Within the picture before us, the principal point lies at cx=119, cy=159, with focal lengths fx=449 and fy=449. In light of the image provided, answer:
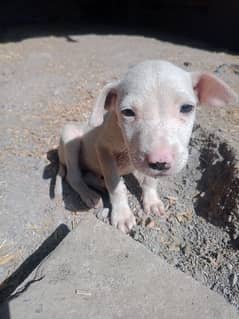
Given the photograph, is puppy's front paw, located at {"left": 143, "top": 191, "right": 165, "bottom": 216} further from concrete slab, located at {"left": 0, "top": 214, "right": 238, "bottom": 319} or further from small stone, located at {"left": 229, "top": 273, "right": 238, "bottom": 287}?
small stone, located at {"left": 229, "top": 273, "right": 238, "bottom": 287}

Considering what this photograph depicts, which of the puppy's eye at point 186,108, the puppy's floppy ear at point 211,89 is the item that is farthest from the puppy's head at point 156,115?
the puppy's floppy ear at point 211,89

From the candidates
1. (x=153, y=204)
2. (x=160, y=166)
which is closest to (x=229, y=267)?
(x=153, y=204)

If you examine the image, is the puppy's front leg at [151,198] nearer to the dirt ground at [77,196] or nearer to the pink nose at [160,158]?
the dirt ground at [77,196]

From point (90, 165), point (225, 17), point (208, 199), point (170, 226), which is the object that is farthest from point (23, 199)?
point (225, 17)

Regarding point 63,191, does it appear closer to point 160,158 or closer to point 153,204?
point 153,204

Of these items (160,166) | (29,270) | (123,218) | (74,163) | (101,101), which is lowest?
(29,270)

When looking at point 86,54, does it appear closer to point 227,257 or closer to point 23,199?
point 23,199

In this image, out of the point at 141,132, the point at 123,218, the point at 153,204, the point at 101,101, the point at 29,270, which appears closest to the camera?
the point at 141,132
